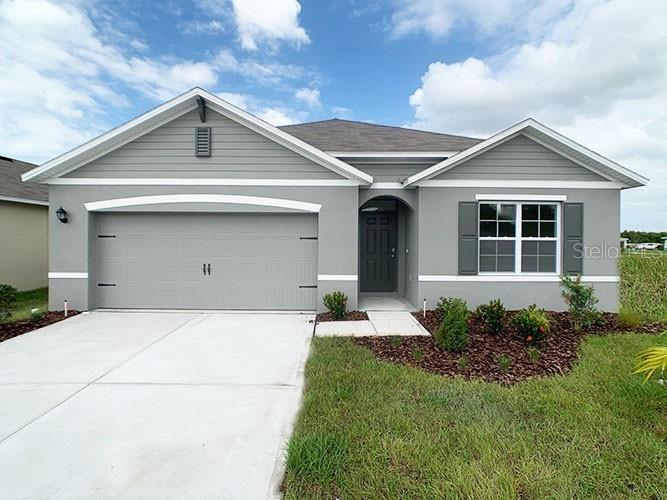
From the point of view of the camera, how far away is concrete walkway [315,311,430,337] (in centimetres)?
602

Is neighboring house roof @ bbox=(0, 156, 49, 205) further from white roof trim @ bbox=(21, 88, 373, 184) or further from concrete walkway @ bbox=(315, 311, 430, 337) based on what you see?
concrete walkway @ bbox=(315, 311, 430, 337)

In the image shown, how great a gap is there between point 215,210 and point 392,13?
29.6 feet

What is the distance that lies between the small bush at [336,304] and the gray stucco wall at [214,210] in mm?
374

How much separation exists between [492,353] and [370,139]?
6.80 m

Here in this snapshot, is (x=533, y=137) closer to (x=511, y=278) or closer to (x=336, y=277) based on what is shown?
(x=511, y=278)

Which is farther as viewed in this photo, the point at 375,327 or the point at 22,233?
the point at 22,233

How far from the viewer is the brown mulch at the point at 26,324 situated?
20.1ft

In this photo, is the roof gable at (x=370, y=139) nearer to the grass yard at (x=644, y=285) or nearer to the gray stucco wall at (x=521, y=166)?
the gray stucco wall at (x=521, y=166)

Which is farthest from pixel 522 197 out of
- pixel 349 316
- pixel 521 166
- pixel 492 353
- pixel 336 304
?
pixel 336 304

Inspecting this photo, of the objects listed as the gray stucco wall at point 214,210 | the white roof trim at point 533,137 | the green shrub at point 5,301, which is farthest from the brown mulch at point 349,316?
the green shrub at point 5,301

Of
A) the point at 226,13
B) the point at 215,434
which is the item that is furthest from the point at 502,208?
the point at 226,13

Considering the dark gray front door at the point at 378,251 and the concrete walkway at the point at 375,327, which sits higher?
the dark gray front door at the point at 378,251

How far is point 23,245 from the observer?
1086 cm

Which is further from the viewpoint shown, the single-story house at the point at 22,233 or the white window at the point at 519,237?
the single-story house at the point at 22,233
